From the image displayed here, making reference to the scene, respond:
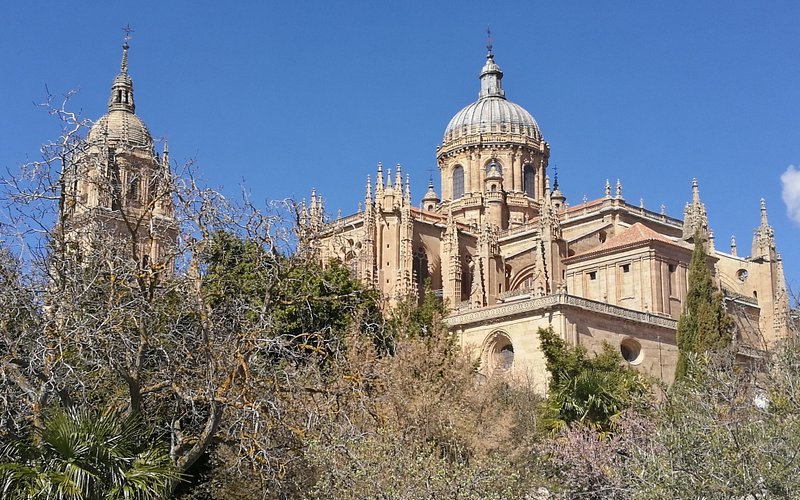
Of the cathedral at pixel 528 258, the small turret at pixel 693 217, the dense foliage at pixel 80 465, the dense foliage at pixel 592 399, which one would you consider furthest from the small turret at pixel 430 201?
the dense foliage at pixel 80 465

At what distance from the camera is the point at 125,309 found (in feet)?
48.4

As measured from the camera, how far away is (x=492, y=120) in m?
60.2

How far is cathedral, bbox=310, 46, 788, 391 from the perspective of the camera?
38312 millimetres

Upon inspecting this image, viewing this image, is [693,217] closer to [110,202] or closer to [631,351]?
[631,351]

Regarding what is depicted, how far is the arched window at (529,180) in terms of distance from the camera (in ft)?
193

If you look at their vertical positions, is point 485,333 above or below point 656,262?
below

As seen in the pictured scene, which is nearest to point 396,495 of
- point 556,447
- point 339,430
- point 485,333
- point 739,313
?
point 339,430

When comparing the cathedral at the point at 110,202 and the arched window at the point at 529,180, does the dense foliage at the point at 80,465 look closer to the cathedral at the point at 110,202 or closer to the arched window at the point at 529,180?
the cathedral at the point at 110,202

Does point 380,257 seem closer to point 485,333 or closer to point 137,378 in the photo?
point 485,333

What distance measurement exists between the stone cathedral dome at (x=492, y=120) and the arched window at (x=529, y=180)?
6.28 ft

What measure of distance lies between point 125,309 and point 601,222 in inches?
1452

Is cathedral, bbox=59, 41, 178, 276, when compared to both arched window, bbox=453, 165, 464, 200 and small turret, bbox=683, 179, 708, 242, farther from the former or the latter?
arched window, bbox=453, 165, 464, 200

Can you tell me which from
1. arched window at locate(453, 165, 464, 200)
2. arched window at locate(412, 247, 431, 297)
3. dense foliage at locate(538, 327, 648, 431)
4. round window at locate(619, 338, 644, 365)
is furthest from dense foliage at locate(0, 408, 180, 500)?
arched window at locate(453, 165, 464, 200)

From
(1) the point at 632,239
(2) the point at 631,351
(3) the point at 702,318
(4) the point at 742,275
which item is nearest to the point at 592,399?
(3) the point at 702,318
